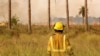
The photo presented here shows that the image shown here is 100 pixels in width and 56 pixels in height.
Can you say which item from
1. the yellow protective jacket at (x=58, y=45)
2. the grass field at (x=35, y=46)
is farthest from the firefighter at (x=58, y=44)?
the grass field at (x=35, y=46)

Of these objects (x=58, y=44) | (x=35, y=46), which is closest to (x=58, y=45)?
(x=58, y=44)

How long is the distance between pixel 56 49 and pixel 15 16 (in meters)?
48.6

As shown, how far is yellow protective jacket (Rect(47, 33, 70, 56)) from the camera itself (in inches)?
305

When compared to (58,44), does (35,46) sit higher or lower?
lower

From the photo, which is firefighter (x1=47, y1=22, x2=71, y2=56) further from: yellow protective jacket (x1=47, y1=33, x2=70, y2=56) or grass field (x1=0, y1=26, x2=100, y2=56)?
grass field (x1=0, y1=26, x2=100, y2=56)

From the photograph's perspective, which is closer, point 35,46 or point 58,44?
point 58,44

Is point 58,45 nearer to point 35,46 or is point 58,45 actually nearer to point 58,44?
point 58,44

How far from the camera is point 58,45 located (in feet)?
25.6

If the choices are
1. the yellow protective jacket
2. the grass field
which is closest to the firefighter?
the yellow protective jacket

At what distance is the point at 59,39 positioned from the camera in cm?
777

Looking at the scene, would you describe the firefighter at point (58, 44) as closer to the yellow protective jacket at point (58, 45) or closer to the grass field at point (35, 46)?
the yellow protective jacket at point (58, 45)

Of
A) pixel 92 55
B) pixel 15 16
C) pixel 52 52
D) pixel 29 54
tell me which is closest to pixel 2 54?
pixel 29 54

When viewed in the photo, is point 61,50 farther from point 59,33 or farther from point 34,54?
point 34,54

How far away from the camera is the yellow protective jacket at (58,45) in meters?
7.75
